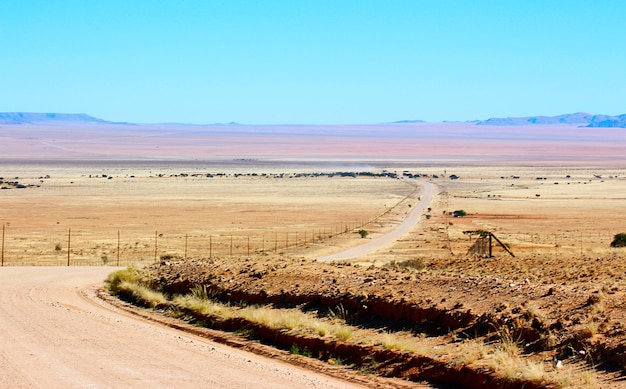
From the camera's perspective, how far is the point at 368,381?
43.3 feet

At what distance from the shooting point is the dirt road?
12.4 metres

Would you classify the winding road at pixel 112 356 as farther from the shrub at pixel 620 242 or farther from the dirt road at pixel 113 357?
the shrub at pixel 620 242

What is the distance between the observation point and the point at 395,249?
4706cm

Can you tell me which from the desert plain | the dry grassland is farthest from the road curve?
the dry grassland

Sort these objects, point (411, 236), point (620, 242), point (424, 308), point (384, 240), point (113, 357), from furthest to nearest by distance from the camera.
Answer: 1. point (411, 236)
2. point (384, 240)
3. point (620, 242)
4. point (424, 308)
5. point (113, 357)

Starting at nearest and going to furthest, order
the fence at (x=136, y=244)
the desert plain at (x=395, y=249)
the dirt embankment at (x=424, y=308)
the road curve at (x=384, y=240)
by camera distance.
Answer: the dirt embankment at (x=424, y=308) → the desert plain at (x=395, y=249) → the road curve at (x=384, y=240) → the fence at (x=136, y=244)

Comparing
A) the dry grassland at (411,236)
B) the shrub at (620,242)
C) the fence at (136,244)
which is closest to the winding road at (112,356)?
the dry grassland at (411,236)

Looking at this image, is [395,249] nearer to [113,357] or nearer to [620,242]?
[620,242]

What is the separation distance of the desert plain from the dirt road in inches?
76.7

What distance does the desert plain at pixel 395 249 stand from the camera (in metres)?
13.3

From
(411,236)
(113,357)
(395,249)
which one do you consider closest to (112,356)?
(113,357)

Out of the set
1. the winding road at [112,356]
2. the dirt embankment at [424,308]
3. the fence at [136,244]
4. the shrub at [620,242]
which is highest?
the dirt embankment at [424,308]

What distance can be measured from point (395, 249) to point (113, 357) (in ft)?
111

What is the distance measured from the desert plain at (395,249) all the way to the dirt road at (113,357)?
1.95 metres
